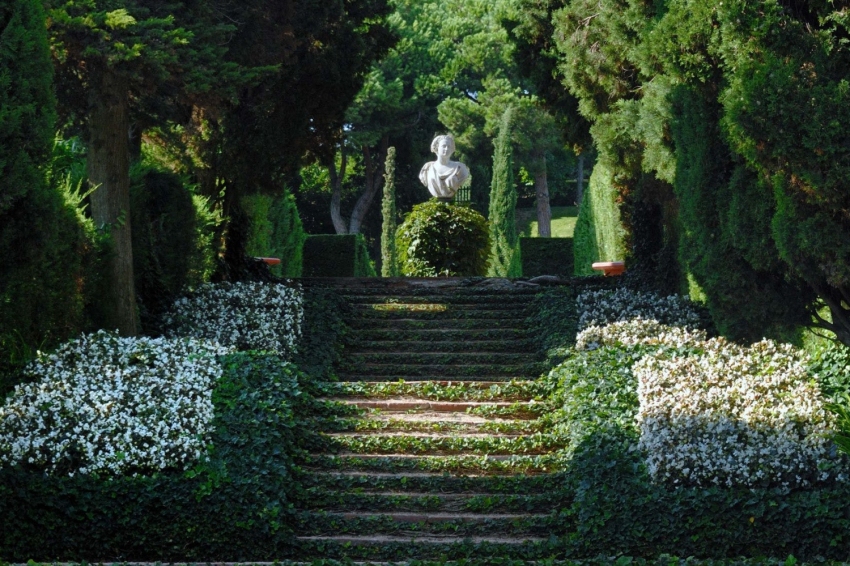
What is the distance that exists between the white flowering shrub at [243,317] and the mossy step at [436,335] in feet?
2.64

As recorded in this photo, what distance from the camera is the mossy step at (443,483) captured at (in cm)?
831

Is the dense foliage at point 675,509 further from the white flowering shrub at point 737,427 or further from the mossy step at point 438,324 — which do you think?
the mossy step at point 438,324

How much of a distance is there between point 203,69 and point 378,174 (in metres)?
25.3

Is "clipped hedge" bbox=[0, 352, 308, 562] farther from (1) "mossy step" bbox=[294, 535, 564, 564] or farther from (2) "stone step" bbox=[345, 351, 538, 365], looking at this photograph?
(2) "stone step" bbox=[345, 351, 538, 365]

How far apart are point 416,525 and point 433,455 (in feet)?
3.84

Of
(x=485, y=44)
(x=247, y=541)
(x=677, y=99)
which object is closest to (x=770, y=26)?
(x=677, y=99)

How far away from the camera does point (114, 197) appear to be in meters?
10.7

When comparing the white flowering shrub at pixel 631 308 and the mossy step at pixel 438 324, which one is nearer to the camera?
the white flowering shrub at pixel 631 308

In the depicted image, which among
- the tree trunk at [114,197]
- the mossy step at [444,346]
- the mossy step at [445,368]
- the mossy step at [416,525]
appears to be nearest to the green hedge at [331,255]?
the mossy step at [444,346]

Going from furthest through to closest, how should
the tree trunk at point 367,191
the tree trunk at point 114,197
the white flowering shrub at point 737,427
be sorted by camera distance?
the tree trunk at point 367,191, the tree trunk at point 114,197, the white flowering shrub at point 737,427

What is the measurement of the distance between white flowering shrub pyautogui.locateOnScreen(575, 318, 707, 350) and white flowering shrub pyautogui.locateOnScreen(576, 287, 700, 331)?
0.50m

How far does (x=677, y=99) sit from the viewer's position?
10766 millimetres

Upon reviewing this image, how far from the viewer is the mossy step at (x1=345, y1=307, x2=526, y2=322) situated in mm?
13094

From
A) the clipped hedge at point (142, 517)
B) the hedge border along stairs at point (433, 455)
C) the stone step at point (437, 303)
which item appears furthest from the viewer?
the stone step at point (437, 303)
